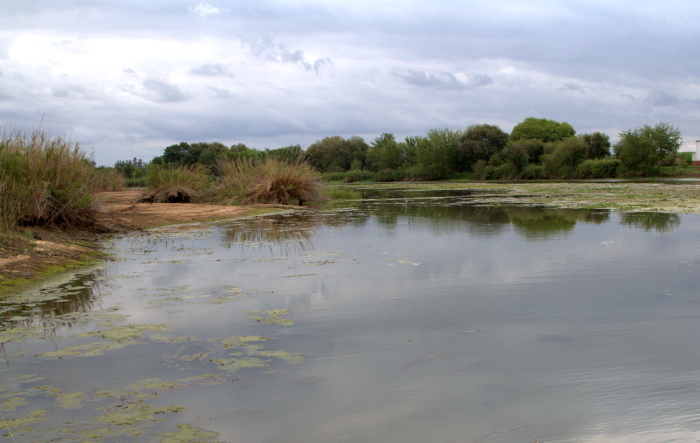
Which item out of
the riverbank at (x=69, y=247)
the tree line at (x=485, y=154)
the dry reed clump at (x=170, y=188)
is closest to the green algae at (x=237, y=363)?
the riverbank at (x=69, y=247)

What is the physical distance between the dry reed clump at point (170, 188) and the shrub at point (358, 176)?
51.5 meters

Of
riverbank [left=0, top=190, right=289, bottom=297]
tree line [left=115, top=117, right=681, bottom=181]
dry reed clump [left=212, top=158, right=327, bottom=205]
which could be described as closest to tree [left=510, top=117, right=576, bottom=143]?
tree line [left=115, top=117, right=681, bottom=181]

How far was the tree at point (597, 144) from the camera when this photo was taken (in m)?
61.3

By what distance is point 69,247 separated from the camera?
10375 millimetres

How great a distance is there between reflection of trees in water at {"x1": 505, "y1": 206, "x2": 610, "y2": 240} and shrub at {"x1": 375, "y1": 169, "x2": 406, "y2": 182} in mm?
57195

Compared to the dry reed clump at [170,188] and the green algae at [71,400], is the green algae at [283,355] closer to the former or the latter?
the green algae at [71,400]

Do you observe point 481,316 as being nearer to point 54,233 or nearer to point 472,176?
point 54,233

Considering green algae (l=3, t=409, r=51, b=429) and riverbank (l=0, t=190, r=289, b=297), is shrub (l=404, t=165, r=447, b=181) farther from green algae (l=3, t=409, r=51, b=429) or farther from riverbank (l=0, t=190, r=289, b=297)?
green algae (l=3, t=409, r=51, b=429)

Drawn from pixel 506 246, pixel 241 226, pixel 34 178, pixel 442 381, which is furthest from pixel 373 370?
pixel 241 226

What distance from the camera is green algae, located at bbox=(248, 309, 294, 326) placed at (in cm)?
571

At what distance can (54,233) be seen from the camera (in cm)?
1163

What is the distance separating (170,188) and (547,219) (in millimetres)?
16399

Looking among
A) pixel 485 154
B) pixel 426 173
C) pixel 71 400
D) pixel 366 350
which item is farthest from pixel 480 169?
pixel 71 400

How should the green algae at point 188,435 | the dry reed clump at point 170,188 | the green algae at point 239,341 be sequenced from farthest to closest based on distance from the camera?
the dry reed clump at point 170,188, the green algae at point 239,341, the green algae at point 188,435
